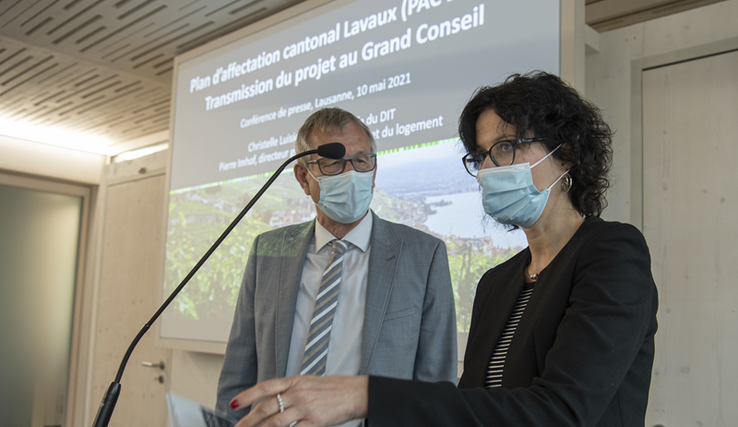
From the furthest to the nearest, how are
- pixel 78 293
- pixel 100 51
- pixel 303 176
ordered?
pixel 78 293 → pixel 100 51 → pixel 303 176

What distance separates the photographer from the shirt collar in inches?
65.6

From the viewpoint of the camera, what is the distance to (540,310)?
0.93 metres

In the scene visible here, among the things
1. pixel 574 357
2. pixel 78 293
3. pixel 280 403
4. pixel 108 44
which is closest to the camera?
pixel 280 403

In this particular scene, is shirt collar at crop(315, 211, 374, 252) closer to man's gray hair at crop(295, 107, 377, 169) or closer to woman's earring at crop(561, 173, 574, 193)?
man's gray hair at crop(295, 107, 377, 169)

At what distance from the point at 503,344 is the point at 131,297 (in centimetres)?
456

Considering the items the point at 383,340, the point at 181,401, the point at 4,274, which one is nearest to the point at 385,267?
the point at 383,340

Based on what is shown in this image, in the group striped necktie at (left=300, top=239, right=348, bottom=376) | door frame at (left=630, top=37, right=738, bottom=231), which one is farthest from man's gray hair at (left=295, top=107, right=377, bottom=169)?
door frame at (left=630, top=37, right=738, bottom=231)

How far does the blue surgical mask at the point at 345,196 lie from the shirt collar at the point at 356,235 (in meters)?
0.03

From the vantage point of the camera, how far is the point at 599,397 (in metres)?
0.76

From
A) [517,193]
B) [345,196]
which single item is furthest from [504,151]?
[345,196]

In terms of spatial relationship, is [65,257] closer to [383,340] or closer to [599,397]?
[383,340]

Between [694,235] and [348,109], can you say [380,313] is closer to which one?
[694,235]

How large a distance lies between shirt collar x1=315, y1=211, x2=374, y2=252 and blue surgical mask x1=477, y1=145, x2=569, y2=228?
0.55 m

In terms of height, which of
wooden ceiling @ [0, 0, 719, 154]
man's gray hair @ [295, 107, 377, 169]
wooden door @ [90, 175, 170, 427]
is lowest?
wooden door @ [90, 175, 170, 427]
